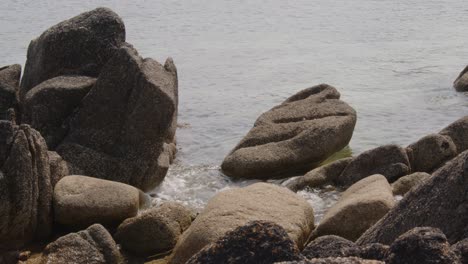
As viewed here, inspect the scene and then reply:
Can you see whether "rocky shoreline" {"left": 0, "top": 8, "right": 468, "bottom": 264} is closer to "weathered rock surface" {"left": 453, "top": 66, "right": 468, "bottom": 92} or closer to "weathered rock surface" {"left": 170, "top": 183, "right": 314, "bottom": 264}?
"weathered rock surface" {"left": 170, "top": 183, "right": 314, "bottom": 264}

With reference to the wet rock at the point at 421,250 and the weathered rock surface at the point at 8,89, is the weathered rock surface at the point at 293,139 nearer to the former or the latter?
the weathered rock surface at the point at 8,89

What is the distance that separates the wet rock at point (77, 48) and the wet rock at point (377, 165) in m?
4.43

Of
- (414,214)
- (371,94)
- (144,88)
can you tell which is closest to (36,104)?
(144,88)

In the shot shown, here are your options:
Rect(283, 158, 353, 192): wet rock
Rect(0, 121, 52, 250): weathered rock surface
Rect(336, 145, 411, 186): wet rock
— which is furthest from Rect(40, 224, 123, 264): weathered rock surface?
Rect(336, 145, 411, 186): wet rock

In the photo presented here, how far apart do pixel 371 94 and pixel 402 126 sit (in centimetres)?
321

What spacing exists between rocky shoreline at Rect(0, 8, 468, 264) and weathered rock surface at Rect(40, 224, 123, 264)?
0.05ft

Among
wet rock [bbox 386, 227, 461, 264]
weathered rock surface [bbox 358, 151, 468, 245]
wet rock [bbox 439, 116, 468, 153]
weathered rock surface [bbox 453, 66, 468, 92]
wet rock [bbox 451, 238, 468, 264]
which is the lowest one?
weathered rock surface [bbox 453, 66, 468, 92]

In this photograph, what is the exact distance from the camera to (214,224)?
844cm

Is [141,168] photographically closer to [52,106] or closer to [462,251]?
[52,106]

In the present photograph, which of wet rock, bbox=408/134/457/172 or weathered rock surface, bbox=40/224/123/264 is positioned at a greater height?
wet rock, bbox=408/134/457/172

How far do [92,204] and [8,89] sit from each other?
386cm

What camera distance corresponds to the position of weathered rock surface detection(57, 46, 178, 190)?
11.6 m

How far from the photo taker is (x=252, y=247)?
347 cm

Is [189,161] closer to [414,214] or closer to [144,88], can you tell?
[144,88]
